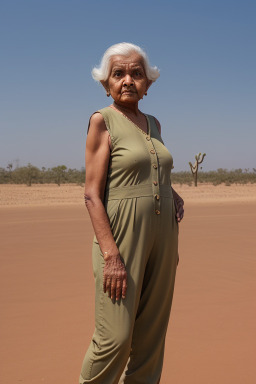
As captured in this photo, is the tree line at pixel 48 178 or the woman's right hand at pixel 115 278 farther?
the tree line at pixel 48 178

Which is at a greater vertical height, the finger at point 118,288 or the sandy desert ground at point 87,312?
the finger at point 118,288

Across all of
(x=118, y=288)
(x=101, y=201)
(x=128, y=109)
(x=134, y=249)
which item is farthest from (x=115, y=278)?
(x=128, y=109)

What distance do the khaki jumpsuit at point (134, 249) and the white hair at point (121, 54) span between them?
0.62 ft

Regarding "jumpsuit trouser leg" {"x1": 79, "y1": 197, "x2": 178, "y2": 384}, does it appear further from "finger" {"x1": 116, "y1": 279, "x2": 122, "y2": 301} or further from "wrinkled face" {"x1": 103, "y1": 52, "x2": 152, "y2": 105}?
"wrinkled face" {"x1": 103, "y1": 52, "x2": 152, "y2": 105}

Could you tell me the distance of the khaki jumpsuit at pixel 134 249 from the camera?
74.5 inches

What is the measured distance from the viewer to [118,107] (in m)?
2.08

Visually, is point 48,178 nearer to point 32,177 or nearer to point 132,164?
point 32,177

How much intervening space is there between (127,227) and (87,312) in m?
2.43

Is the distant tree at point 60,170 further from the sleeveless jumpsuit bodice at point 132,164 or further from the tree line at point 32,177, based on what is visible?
the sleeveless jumpsuit bodice at point 132,164

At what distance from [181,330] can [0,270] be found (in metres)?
2.83

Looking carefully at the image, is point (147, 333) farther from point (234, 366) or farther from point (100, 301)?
point (234, 366)

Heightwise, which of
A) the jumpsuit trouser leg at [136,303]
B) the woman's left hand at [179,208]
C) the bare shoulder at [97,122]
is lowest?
the jumpsuit trouser leg at [136,303]

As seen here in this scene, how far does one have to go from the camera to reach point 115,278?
1.87 meters

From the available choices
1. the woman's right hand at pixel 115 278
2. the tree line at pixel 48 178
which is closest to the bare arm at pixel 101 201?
the woman's right hand at pixel 115 278
